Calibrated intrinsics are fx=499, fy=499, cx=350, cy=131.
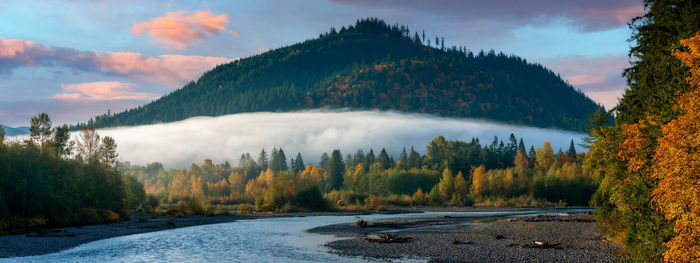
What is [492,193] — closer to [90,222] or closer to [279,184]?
[279,184]

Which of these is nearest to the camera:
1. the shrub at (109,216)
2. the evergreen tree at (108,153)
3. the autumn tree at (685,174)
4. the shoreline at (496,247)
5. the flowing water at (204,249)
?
the autumn tree at (685,174)

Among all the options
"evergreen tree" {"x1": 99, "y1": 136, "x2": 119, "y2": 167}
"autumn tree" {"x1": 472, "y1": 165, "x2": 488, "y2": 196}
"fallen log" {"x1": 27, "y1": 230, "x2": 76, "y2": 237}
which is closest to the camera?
"fallen log" {"x1": 27, "y1": 230, "x2": 76, "y2": 237}

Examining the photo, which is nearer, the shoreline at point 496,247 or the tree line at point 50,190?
the shoreline at point 496,247

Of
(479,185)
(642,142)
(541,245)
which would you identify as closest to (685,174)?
(642,142)

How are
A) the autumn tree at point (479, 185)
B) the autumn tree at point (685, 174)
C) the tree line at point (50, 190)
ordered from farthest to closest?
the autumn tree at point (479, 185)
the tree line at point (50, 190)
the autumn tree at point (685, 174)

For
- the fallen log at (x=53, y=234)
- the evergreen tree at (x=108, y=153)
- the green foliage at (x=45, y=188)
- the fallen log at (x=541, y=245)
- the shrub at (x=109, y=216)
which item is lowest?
the shrub at (x=109, y=216)

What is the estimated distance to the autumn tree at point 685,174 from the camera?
19.0 metres

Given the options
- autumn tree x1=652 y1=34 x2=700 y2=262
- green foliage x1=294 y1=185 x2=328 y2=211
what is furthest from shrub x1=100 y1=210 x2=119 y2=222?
autumn tree x1=652 y1=34 x2=700 y2=262

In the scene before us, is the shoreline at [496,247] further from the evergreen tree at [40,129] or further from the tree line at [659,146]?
the evergreen tree at [40,129]

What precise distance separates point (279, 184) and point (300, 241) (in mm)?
74548

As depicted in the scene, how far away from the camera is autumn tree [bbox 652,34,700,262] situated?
1905cm

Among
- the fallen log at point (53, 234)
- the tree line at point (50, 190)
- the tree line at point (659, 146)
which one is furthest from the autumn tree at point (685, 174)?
the tree line at point (50, 190)

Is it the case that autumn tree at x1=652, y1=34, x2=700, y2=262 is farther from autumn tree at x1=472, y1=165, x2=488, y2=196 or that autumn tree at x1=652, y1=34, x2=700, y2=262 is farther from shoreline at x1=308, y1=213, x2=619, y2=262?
autumn tree at x1=472, y1=165, x2=488, y2=196

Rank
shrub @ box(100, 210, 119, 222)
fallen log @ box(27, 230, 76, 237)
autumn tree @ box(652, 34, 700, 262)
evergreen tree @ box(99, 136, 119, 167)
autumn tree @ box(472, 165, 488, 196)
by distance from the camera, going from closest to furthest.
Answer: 1. autumn tree @ box(652, 34, 700, 262)
2. fallen log @ box(27, 230, 76, 237)
3. shrub @ box(100, 210, 119, 222)
4. evergreen tree @ box(99, 136, 119, 167)
5. autumn tree @ box(472, 165, 488, 196)
